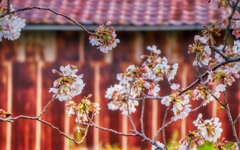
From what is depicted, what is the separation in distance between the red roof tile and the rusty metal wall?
0.26 meters

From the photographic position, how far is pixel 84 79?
3.36m

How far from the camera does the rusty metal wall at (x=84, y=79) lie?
334 cm

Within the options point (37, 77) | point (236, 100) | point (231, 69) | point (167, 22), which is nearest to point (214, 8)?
point (167, 22)

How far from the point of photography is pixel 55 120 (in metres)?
3.38

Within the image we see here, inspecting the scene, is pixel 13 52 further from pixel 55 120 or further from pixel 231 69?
pixel 231 69

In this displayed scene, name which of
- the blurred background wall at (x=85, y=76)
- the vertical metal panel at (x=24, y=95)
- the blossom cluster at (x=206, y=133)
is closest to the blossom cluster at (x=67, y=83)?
the blossom cluster at (x=206, y=133)

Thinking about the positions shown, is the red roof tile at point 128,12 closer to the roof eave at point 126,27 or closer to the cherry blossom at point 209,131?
the roof eave at point 126,27

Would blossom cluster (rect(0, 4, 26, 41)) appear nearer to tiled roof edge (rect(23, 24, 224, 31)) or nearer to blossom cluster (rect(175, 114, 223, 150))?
blossom cluster (rect(175, 114, 223, 150))

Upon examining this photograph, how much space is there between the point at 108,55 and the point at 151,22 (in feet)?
2.37

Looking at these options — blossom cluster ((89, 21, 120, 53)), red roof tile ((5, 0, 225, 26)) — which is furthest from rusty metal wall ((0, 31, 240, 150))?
blossom cluster ((89, 21, 120, 53))

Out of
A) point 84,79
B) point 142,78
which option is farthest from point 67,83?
point 84,79

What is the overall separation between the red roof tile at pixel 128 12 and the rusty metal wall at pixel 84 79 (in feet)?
0.85

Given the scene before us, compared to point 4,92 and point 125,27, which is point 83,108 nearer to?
point 125,27

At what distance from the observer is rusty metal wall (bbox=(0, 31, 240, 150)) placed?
11.0 ft
